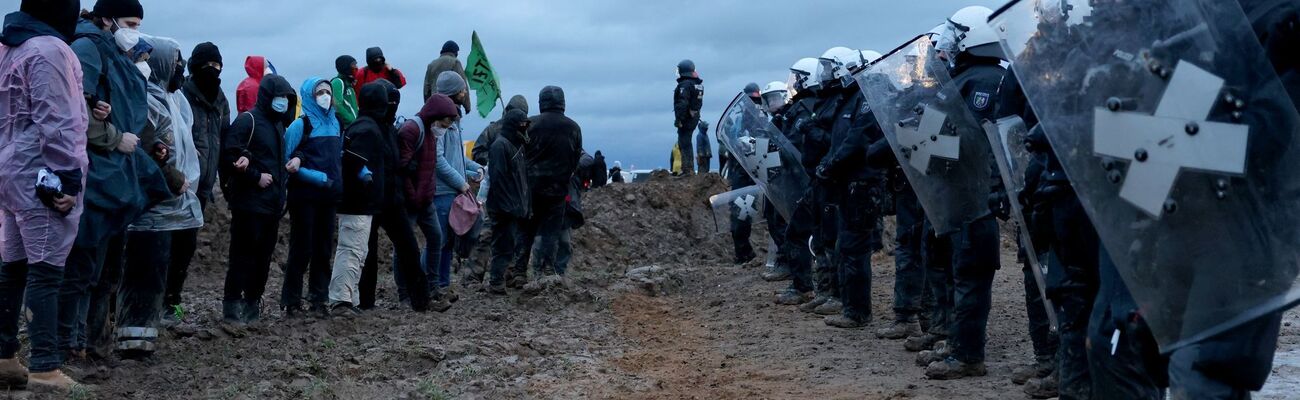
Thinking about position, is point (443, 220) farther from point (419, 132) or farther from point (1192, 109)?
point (1192, 109)

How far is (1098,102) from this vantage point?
12.2ft

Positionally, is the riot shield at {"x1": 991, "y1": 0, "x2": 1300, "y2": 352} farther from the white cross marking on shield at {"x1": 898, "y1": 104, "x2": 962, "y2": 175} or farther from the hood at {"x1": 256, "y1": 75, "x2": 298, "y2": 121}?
the hood at {"x1": 256, "y1": 75, "x2": 298, "y2": 121}

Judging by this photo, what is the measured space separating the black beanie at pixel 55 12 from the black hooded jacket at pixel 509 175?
5.54 m

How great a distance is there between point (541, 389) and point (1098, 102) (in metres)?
3.92

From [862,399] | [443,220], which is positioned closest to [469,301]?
[443,220]

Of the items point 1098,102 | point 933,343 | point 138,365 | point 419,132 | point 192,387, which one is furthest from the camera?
point 419,132

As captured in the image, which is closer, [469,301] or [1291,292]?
[1291,292]

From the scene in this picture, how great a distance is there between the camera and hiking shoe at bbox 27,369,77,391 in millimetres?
5676

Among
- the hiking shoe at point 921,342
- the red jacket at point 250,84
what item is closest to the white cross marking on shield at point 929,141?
the hiking shoe at point 921,342

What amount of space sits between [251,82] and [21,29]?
548cm

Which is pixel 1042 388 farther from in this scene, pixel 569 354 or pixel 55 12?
pixel 55 12

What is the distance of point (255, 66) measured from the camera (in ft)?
36.9

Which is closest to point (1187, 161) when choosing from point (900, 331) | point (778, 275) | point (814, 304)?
point (900, 331)

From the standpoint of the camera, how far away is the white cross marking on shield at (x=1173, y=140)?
3.40m
